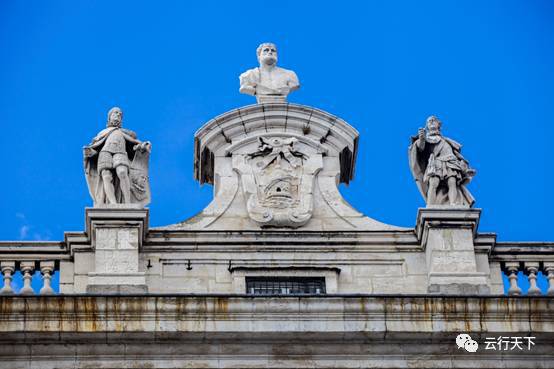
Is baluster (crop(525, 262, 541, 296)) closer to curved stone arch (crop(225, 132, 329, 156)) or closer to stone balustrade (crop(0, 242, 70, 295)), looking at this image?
curved stone arch (crop(225, 132, 329, 156))

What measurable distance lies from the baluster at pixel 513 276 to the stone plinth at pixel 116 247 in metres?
5.44

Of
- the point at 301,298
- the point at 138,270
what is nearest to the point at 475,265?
the point at 301,298

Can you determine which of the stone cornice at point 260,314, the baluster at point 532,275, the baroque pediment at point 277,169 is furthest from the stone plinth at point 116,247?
the baluster at point 532,275

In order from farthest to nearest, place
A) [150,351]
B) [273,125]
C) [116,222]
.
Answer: [273,125], [116,222], [150,351]

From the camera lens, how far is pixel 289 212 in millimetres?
30828

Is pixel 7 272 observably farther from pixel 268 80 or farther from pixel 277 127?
pixel 268 80

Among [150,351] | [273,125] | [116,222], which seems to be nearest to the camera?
A: [150,351]

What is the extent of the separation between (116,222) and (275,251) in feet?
8.03

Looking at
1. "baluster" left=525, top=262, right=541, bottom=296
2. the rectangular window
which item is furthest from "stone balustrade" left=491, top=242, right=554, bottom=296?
the rectangular window

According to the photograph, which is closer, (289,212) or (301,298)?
(301,298)

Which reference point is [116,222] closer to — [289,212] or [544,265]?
[289,212]

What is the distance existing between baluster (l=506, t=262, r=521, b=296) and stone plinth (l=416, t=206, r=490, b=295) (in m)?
0.42

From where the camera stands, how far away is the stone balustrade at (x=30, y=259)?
29422 millimetres

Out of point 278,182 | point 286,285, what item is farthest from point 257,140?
point 286,285
